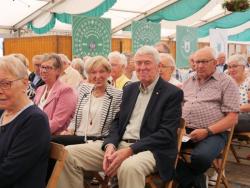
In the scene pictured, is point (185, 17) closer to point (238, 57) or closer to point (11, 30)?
point (11, 30)

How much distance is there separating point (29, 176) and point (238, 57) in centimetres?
330

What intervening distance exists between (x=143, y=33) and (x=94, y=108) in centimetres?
446

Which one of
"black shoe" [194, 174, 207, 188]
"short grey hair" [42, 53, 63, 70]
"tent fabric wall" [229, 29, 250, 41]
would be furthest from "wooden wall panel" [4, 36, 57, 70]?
"black shoe" [194, 174, 207, 188]

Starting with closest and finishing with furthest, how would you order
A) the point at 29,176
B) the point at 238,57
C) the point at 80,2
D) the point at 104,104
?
the point at 29,176 → the point at 104,104 → the point at 238,57 → the point at 80,2

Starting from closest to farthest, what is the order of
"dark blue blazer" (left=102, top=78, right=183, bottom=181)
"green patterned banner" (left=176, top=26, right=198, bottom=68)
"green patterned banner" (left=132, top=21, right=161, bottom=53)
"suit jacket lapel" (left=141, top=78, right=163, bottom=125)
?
"dark blue blazer" (left=102, top=78, right=183, bottom=181) < "suit jacket lapel" (left=141, top=78, right=163, bottom=125) < "green patterned banner" (left=132, top=21, right=161, bottom=53) < "green patterned banner" (left=176, top=26, right=198, bottom=68)

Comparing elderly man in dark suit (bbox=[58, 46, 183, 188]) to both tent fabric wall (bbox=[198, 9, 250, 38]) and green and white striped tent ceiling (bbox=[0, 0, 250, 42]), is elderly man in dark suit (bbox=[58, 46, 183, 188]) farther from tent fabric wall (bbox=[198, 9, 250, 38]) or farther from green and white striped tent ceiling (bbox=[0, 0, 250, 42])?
tent fabric wall (bbox=[198, 9, 250, 38])

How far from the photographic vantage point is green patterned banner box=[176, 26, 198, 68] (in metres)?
8.41

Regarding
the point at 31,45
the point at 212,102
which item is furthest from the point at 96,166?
the point at 31,45

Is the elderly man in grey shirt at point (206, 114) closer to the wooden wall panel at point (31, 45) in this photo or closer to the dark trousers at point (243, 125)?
the dark trousers at point (243, 125)

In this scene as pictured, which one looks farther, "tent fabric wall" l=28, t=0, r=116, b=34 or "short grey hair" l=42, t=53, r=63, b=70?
"tent fabric wall" l=28, t=0, r=116, b=34

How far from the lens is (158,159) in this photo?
8.97ft

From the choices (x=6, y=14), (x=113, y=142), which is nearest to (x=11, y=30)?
(x=6, y=14)

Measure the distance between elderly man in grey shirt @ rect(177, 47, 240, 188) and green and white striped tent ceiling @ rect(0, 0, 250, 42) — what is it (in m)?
5.06

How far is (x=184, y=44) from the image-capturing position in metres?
8.60
